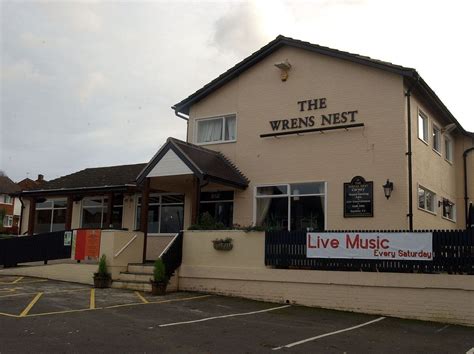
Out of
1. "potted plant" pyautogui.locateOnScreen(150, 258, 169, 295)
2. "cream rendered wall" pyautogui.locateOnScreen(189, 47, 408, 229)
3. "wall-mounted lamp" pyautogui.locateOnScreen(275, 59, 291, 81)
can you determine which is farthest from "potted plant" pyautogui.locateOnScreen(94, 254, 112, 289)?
"wall-mounted lamp" pyautogui.locateOnScreen(275, 59, 291, 81)

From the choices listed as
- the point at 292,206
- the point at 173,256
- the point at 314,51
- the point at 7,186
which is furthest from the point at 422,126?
the point at 7,186

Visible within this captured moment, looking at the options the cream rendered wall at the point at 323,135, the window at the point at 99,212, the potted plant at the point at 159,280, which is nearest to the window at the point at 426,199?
the cream rendered wall at the point at 323,135

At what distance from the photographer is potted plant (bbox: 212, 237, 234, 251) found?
1555cm

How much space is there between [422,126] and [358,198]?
4233mm

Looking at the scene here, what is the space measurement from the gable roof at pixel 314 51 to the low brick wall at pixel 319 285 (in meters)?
6.41

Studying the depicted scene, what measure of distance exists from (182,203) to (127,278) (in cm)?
496

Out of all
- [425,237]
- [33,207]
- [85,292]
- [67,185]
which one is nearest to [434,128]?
[425,237]

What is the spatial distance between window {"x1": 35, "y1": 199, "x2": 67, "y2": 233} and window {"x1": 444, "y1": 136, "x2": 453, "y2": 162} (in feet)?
58.5

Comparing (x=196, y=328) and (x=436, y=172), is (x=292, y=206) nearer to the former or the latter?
(x=436, y=172)

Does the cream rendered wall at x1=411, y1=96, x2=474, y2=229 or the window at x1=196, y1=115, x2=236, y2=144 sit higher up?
the window at x1=196, y1=115, x2=236, y2=144

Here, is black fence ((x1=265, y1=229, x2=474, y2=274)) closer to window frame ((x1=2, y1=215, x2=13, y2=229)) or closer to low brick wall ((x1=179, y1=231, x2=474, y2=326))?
low brick wall ((x1=179, y1=231, x2=474, y2=326))

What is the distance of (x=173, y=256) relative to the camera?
52.7ft

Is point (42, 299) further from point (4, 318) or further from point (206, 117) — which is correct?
point (206, 117)

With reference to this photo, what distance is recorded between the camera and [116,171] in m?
24.5
